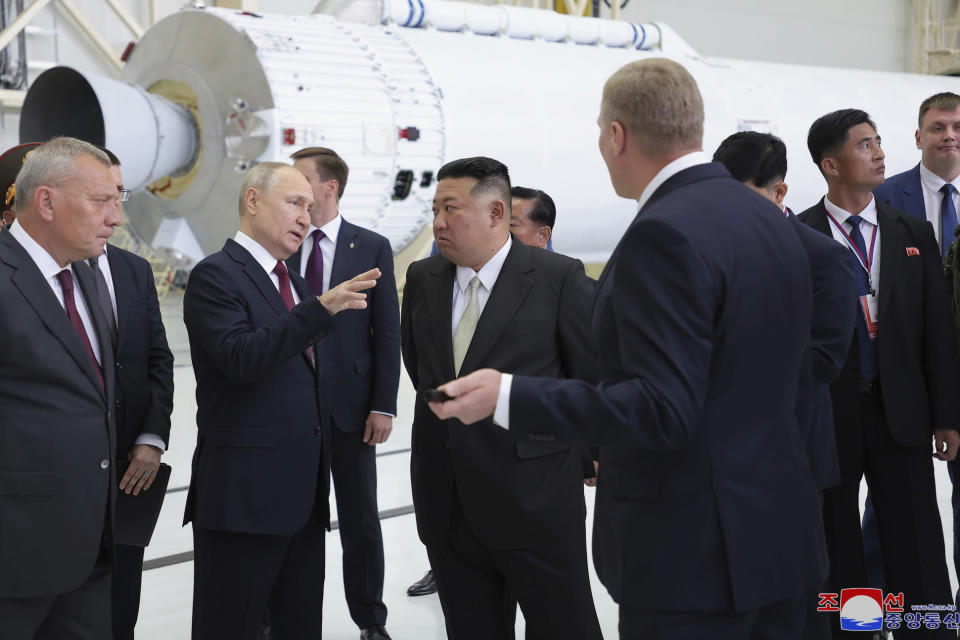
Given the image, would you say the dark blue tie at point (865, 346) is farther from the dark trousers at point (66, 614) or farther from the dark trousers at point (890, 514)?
the dark trousers at point (66, 614)

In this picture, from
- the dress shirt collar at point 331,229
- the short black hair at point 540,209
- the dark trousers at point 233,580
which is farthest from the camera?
the dress shirt collar at point 331,229

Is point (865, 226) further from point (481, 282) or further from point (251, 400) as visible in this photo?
point (251, 400)

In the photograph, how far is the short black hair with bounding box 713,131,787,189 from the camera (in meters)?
2.68

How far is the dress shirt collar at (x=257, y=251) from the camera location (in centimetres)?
263

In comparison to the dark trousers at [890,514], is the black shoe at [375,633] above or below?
below

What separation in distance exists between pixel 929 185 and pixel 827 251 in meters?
1.59

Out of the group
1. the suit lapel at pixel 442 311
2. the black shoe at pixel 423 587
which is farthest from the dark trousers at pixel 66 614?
the black shoe at pixel 423 587

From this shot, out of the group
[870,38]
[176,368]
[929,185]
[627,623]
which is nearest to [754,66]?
[929,185]

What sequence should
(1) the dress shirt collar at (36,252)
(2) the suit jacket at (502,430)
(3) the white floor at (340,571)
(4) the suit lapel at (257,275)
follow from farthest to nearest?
(3) the white floor at (340,571) → (4) the suit lapel at (257,275) → (2) the suit jacket at (502,430) → (1) the dress shirt collar at (36,252)

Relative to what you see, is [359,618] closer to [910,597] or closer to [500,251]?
[500,251]

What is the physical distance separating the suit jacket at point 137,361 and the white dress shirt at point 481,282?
40.5 inches

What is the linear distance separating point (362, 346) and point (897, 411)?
1922 millimetres

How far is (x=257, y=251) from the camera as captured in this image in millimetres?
2633

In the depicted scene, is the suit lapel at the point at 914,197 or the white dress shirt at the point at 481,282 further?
the suit lapel at the point at 914,197
